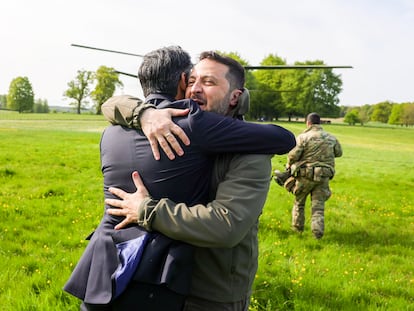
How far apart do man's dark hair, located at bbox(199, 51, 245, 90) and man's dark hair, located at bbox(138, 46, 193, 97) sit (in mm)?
193

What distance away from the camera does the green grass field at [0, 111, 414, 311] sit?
4.99m

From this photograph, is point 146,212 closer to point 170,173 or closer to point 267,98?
point 170,173

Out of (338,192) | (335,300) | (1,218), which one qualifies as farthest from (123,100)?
(338,192)

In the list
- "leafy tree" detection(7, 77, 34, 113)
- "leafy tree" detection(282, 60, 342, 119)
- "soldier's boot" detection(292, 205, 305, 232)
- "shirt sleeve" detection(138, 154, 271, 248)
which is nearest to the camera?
"shirt sleeve" detection(138, 154, 271, 248)

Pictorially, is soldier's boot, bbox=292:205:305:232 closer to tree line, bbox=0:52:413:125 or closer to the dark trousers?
the dark trousers

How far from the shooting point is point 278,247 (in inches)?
285

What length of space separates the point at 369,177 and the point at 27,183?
14.5 meters

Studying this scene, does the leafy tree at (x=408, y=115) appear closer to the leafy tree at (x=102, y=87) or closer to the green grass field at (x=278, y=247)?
the green grass field at (x=278, y=247)

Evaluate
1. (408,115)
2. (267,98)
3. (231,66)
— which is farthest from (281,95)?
(231,66)

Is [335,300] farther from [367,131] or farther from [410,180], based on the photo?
[367,131]

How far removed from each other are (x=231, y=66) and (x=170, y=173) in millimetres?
779

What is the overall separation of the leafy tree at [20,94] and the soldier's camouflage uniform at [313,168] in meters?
81.1

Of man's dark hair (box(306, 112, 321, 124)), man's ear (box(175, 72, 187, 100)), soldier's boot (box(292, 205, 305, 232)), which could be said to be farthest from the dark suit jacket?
man's dark hair (box(306, 112, 321, 124))

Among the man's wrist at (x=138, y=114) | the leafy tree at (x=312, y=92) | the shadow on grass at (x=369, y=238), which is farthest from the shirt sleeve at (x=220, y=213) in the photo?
the leafy tree at (x=312, y=92)
